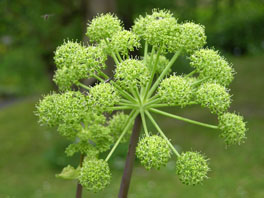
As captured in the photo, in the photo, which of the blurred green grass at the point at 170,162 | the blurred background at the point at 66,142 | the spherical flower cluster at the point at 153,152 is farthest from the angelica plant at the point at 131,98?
the blurred green grass at the point at 170,162

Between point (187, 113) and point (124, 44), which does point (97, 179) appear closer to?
point (124, 44)

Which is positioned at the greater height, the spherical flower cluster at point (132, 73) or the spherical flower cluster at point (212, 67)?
the spherical flower cluster at point (212, 67)

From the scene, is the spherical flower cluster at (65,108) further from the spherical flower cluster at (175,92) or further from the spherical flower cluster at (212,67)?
the spherical flower cluster at (212,67)

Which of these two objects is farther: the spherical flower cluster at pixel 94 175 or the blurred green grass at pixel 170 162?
the blurred green grass at pixel 170 162

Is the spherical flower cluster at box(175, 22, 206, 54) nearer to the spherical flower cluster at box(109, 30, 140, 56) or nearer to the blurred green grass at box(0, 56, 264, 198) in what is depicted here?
the spherical flower cluster at box(109, 30, 140, 56)

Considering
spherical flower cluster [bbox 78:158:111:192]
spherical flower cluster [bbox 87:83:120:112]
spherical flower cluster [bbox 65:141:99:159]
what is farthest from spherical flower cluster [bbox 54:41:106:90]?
spherical flower cluster [bbox 78:158:111:192]

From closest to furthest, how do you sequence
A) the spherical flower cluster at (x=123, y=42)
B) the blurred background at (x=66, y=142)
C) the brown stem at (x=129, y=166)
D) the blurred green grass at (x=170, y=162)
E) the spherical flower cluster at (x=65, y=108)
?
the brown stem at (x=129, y=166) < the spherical flower cluster at (x=65, y=108) < the spherical flower cluster at (x=123, y=42) < the blurred green grass at (x=170, y=162) < the blurred background at (x=66, y=142)

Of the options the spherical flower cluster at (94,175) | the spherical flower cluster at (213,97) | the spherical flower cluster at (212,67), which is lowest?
the spherical flower cluster at (94,175)
